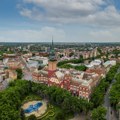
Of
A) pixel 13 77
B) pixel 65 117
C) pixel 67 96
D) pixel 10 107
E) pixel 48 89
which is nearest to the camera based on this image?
pixel 10 107

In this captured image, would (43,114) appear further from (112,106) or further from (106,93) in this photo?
(106,93)

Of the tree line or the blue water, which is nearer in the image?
the tree line

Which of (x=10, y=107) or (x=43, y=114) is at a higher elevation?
(x=10, y=107)

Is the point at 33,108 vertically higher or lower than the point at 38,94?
lower

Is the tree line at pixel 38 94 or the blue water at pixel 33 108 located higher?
the tree line at pixel 38 94

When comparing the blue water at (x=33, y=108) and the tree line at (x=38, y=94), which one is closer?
the tree line at (x=38, y=94)

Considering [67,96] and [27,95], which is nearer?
[67,96]

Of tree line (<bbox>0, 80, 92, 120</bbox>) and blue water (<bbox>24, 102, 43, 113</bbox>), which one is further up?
tree line (<bbox>0, 80, 92, 120</bbox>)

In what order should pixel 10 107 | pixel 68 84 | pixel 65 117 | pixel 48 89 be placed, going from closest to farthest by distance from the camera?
pixel 10 107 → pixel 65 117 → pixel 48 89 → pixel 68 84

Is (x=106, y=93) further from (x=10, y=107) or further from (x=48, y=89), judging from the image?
(x=10, y=107)

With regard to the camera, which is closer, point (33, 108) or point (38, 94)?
point (33, 108)

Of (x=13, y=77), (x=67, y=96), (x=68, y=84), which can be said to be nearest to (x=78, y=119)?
(x=67, y=96)
